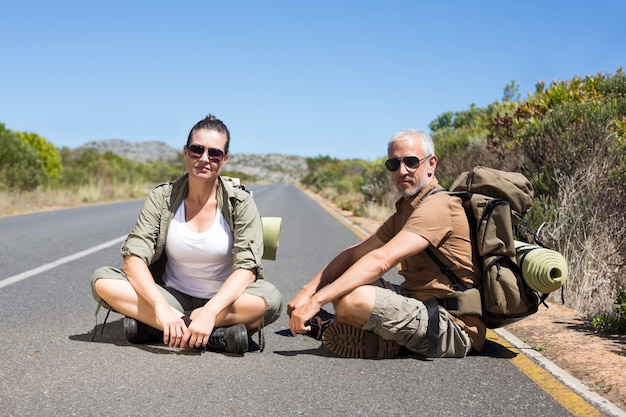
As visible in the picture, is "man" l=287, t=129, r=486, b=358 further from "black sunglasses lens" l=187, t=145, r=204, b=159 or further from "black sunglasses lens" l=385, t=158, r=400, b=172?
"black sunglasses lens" l=187, t=145, r=204, b=159

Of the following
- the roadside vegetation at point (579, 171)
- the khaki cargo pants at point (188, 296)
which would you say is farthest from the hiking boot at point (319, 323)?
the roadside vegetation at point (579, 171)

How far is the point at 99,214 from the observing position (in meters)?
19.9

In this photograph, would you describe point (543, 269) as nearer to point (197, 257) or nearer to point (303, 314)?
point (303, 314)

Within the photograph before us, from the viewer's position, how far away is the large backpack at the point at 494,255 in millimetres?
4465

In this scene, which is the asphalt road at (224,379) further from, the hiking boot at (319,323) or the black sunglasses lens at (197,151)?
the black sunglasses lens at (197,151)

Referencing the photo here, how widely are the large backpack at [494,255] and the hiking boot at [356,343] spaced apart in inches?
18.4

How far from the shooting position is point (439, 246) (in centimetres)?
455

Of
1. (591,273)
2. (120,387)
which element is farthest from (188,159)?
(591,273)

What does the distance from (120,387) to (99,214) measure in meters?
16.8

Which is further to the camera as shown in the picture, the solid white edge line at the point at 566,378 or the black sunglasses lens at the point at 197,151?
the black sunglasses lens at the point at 197,151

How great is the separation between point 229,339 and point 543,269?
2.00 meters

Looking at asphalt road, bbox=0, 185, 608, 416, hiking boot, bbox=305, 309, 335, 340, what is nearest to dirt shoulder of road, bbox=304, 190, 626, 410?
asphalt road, bbox=0, 185, 608, 416

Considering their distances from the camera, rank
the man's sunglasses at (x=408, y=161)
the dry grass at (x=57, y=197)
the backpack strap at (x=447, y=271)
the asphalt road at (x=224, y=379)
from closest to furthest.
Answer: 1. the asphalt road at (x=224, y=379)
2. the backpack strap at (x=447, y=271)
3. the man's sunglasses at (x=408, y=161)
4. the dry grass at (x=57, y=197)

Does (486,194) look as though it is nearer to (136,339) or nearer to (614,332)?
(614,332)
